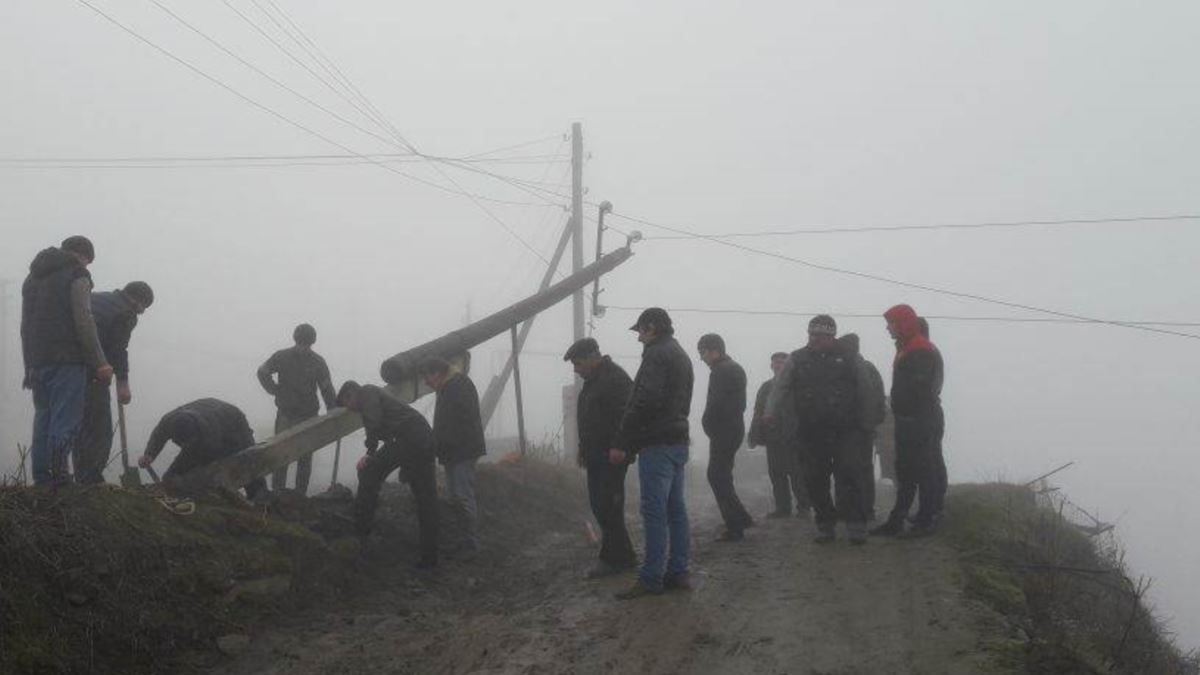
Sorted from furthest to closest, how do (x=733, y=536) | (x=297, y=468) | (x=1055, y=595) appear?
1. (x=297, y=468)
2. (x=733, y=536)
3. (x=1055, y=595)

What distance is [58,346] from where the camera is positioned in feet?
19.6

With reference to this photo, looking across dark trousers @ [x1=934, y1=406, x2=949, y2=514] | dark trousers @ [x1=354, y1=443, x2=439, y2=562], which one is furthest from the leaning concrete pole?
dark trousers @ [x1=934, y1=406, x2=949, y2=514]

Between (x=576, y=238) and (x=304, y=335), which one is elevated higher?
(x=576, y=238)

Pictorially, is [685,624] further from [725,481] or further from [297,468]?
[297,468]

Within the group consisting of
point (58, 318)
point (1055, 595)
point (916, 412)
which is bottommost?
point (1055, 595)

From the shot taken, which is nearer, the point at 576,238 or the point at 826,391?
the point at 826,391

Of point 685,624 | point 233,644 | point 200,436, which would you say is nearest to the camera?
point 233,644

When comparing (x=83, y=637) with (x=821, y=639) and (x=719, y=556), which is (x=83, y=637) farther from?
(x=719, y=556)

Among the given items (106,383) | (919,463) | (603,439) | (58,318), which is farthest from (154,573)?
(919,463)

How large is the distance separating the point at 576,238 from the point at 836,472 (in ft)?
46.2

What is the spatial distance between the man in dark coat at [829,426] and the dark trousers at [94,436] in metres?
5.19

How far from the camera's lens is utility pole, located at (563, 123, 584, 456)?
20.1 meters

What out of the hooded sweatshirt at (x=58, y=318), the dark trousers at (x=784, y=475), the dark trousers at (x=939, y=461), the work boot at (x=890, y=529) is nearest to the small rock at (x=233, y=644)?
the hooded sweatshirt at (x=58, y=318)

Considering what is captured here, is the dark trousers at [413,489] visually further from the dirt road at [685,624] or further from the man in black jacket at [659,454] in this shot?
Answer: the man in black jacket at [659,454]
